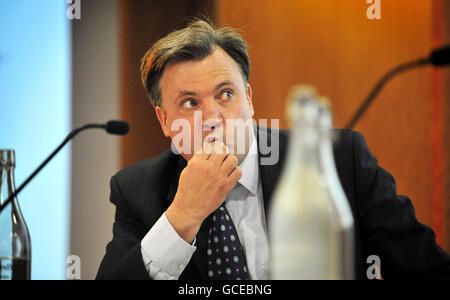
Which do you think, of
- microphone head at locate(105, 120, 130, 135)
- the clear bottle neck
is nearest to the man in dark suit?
microphone head at locate(105, 120, 130, 135)

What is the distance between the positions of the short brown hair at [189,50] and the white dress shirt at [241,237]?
0.22 meters

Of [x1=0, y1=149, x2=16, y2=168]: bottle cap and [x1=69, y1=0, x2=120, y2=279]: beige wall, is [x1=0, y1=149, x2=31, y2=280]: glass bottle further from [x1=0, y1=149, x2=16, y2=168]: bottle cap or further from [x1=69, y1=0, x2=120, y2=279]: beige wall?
[x1=69, y1=0, x2=120, y2=279]: beige wall

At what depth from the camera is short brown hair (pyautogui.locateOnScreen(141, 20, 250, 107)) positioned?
1.17m

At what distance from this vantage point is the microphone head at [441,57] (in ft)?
1.87

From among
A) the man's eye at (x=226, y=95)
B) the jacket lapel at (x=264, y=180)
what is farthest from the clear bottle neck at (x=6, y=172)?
the man's eye at (x=226, y=95)

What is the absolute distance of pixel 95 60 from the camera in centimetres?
161

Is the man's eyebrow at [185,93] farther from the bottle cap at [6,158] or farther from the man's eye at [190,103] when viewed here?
the bottle cap at [6,158]

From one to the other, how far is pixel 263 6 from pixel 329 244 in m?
1.26

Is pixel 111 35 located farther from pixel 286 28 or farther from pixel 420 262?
pixel 420 262

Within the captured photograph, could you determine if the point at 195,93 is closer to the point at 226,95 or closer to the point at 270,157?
the point at 226,95

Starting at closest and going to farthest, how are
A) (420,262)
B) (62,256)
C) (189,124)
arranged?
(420,262)
(189,124)
(62,256)

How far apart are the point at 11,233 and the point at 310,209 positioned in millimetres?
645
